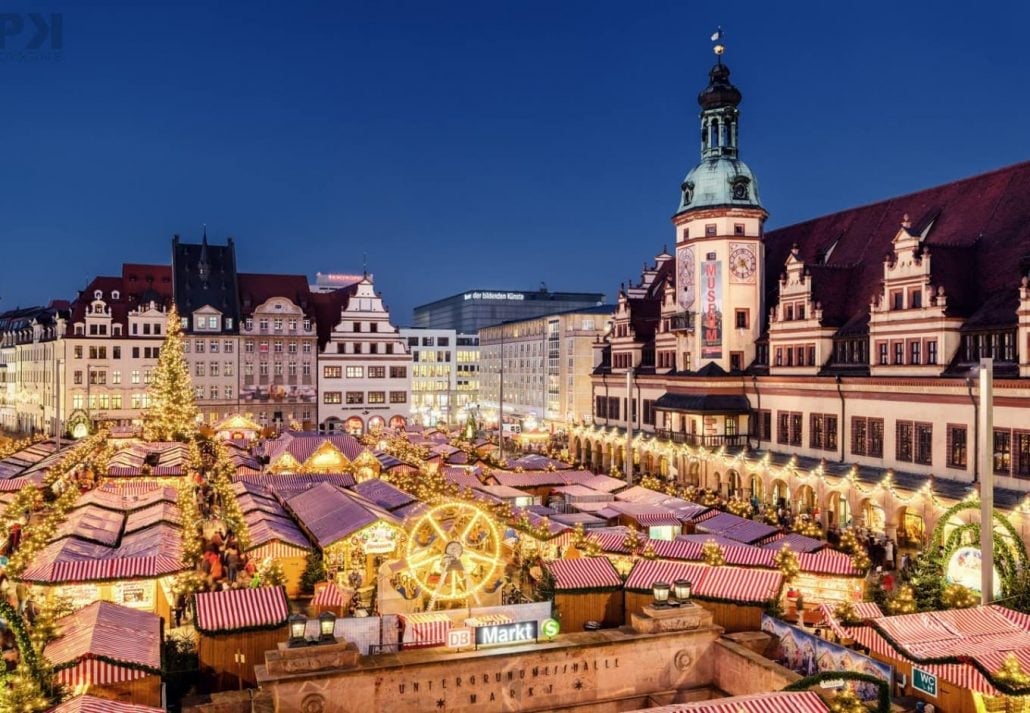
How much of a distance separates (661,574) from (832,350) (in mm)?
30381

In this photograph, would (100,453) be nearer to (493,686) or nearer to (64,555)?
(64,555)

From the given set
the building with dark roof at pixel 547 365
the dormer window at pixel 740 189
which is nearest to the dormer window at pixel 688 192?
the dormer window at pixel 740 189

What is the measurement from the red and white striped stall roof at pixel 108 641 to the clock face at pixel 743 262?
1772 inches

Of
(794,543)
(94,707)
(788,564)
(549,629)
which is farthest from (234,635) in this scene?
(794,543)

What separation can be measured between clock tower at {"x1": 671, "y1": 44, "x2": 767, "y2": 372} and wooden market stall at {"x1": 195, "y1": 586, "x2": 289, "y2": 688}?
42.1 metres

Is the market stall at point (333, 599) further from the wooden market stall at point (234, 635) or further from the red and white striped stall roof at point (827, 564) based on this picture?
the red and white striped stall roof at point (827, 564)

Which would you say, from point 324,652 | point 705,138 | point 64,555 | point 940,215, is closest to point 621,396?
point 705,138

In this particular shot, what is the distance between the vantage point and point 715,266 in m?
57.8

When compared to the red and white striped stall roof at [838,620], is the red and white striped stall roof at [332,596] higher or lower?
lower

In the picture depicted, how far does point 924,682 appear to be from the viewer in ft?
57.3

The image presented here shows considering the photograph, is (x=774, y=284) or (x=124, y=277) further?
(x=124, y=277)

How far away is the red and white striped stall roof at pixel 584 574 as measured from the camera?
21.2 metres

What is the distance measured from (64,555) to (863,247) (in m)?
44.0

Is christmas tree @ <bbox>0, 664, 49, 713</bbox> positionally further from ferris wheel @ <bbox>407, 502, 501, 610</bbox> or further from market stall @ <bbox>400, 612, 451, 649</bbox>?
ferris wheel @ <bbox>407, 502, 501, 610</bbox>
